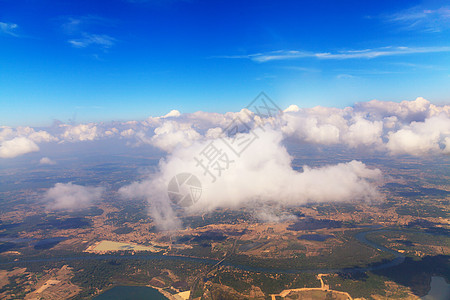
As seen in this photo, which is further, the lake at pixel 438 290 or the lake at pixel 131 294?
the lake at pixel 131 294

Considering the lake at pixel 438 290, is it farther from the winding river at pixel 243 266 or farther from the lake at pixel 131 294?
the lake at pixel 131 294

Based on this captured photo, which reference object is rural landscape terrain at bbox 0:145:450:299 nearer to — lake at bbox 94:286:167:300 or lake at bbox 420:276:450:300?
lake at bbox 420:276:450:300

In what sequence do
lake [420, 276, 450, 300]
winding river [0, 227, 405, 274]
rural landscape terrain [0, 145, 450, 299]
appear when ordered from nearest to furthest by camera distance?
lake [420, 276, 450, 300]
rural landscape terrain [0, 145, 450, 299]
winding river [0, 227, 405, 274]

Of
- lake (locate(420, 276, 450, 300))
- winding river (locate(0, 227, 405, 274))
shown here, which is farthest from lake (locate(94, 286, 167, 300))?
lake (locate(420, 276, 450, 300))

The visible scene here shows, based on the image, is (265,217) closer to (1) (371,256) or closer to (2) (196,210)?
(2) (196,210)

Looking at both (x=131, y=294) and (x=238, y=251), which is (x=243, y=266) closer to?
(x=238, y=251)

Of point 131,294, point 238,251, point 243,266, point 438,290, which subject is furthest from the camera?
point 238,251

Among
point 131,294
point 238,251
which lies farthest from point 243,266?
point 131,294

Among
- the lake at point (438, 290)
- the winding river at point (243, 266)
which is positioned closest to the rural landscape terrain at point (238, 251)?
the winding river at point (243, 266)
